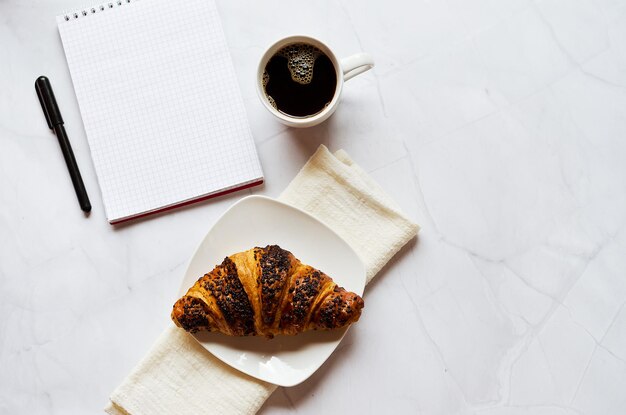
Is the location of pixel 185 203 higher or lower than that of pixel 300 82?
lower

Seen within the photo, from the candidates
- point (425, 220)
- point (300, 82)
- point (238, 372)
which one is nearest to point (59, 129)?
point (300, 82)

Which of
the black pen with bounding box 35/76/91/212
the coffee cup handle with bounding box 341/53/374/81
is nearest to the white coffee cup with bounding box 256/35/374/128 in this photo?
the coffee cup handle with bounding box 341/53/374/81

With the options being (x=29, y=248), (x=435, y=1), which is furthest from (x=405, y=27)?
(x=29, y=248)

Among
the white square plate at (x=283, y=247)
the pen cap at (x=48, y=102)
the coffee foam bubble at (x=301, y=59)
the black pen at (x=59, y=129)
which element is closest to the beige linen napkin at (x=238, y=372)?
the white square plate at (x=283, y=247)

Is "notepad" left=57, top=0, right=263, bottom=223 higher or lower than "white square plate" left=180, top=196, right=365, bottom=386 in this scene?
higher

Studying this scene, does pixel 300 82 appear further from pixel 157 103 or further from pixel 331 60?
pixel 157 103

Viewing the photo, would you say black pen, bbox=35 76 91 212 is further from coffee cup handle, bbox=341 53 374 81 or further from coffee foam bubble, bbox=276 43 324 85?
coffee cup handle, bbox=341 53 374 81
